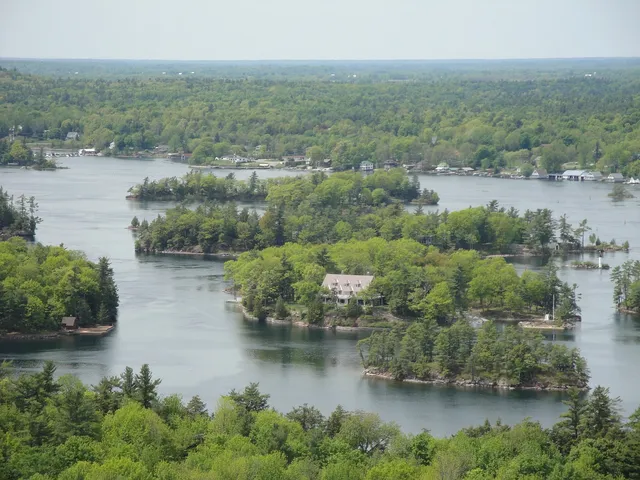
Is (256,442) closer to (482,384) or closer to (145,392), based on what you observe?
(145,392)

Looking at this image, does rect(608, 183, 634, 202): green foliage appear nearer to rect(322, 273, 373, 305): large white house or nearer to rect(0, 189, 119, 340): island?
rect(322, 273, 373, 305): large white house

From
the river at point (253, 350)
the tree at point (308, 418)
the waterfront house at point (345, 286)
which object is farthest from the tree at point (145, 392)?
the waterfront house at point (345, 286)

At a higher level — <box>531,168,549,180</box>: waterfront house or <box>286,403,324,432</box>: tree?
<box>531,168,549,180</box>: waterfront house

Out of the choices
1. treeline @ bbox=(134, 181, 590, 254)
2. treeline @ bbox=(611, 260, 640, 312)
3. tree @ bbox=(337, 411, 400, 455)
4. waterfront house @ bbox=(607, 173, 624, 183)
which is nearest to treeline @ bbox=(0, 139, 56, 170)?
treeline @ bbox=(134, 181, 590, 254)

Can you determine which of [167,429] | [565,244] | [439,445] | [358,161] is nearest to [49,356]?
[167,429]

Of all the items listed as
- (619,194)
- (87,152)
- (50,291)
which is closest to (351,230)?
(50,291)

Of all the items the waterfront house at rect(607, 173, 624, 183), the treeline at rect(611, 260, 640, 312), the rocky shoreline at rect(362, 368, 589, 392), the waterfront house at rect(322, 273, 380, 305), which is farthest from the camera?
the waterfront house at rect(607, 173, 624, 183)
